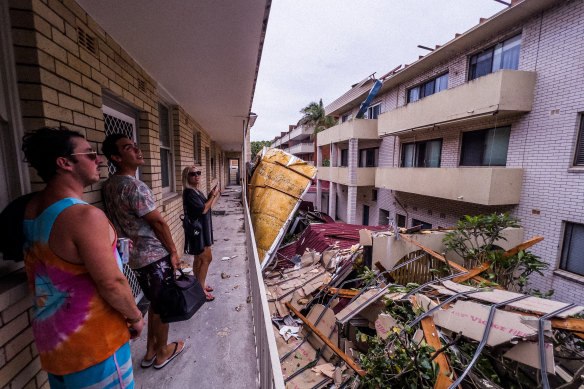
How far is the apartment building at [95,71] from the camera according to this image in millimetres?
1422

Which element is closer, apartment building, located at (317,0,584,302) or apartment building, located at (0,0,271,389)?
apartment building, located at (0,0,271,389)

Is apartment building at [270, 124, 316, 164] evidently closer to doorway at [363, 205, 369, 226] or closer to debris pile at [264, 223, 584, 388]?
doorway at [363, 205, 369, 226]

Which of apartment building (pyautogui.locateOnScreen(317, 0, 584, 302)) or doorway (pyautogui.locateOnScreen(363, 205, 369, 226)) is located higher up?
apartment building (pyautogui.locateOnScreen(317, 0, 584, 302))

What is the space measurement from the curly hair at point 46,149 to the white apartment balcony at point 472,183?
947cm

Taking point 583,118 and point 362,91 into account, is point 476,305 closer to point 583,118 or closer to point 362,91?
point 583,118

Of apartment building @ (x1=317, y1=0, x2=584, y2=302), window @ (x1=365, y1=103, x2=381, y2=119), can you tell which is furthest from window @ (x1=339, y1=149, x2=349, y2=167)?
apartment building @ (x1=317, y1=0, x2=584, y2=302)

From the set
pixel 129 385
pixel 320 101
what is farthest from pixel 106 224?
pixel 320 101

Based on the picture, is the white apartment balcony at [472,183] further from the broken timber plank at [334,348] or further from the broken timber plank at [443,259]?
the broken timber plank at [334,348]

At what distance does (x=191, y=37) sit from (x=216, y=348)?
10.3 feet

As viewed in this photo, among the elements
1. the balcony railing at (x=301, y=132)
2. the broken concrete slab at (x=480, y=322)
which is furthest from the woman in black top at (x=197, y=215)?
the balcony railing at (x=301, y=132)

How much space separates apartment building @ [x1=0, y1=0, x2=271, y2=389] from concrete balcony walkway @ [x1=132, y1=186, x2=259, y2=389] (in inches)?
33.0

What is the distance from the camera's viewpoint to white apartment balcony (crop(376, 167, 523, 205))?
24.2 feet

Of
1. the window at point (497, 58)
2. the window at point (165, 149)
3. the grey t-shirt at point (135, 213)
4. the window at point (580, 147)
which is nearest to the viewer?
the grey t-shirt at point (135, 213)

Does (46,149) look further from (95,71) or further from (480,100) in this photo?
(480,100)
